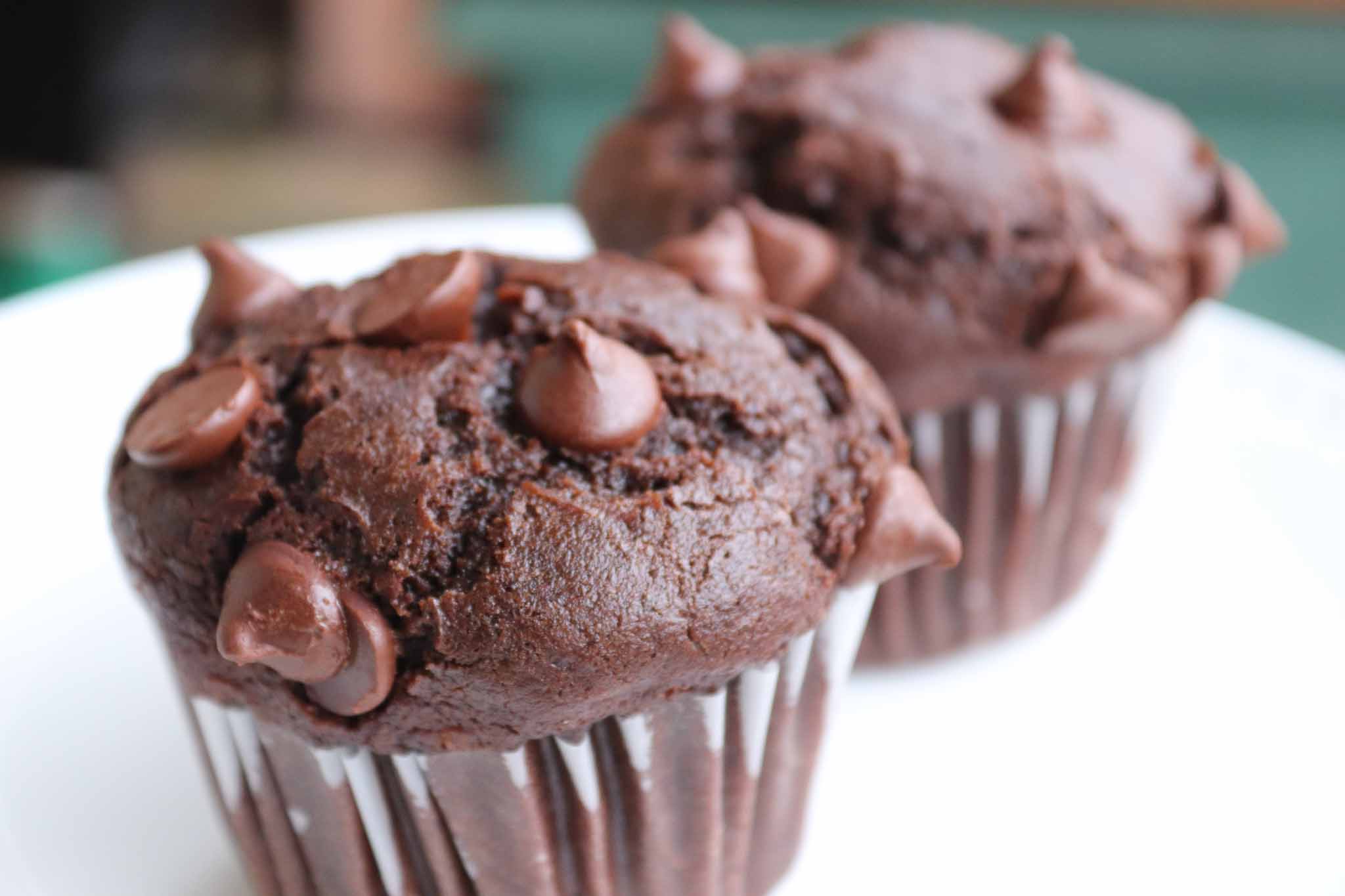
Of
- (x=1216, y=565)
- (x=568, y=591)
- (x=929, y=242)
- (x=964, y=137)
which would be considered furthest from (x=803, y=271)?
(x=1216, y=565)

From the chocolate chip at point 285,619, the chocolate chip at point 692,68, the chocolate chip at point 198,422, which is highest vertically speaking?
the chocolate chip at point 198,422

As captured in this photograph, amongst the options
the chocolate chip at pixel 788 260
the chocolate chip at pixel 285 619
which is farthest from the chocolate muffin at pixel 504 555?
the chocolate chip at pixel 788 260

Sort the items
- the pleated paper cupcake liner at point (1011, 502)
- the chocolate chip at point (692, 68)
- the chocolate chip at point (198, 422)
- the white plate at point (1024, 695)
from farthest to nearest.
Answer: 1. the chocolate chip at point (692, 68)
2. the pleated paper cupcake liner at point (1011, 502)
3. the white plate at point (1024, 695)
4. the chocolate chip at point (198, 422)

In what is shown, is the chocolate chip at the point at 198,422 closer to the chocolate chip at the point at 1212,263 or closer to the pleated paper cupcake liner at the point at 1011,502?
the pleated paper cupcake liner at the point at 1011,502

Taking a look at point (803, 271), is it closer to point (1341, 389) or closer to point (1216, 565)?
point (1216, 565)

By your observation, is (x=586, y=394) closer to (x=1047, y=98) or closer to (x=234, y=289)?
(x=234, y=289)

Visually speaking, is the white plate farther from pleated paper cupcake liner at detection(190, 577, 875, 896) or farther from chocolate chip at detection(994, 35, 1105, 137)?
chocolate chip at detection(994, 35, 1105, 137)
